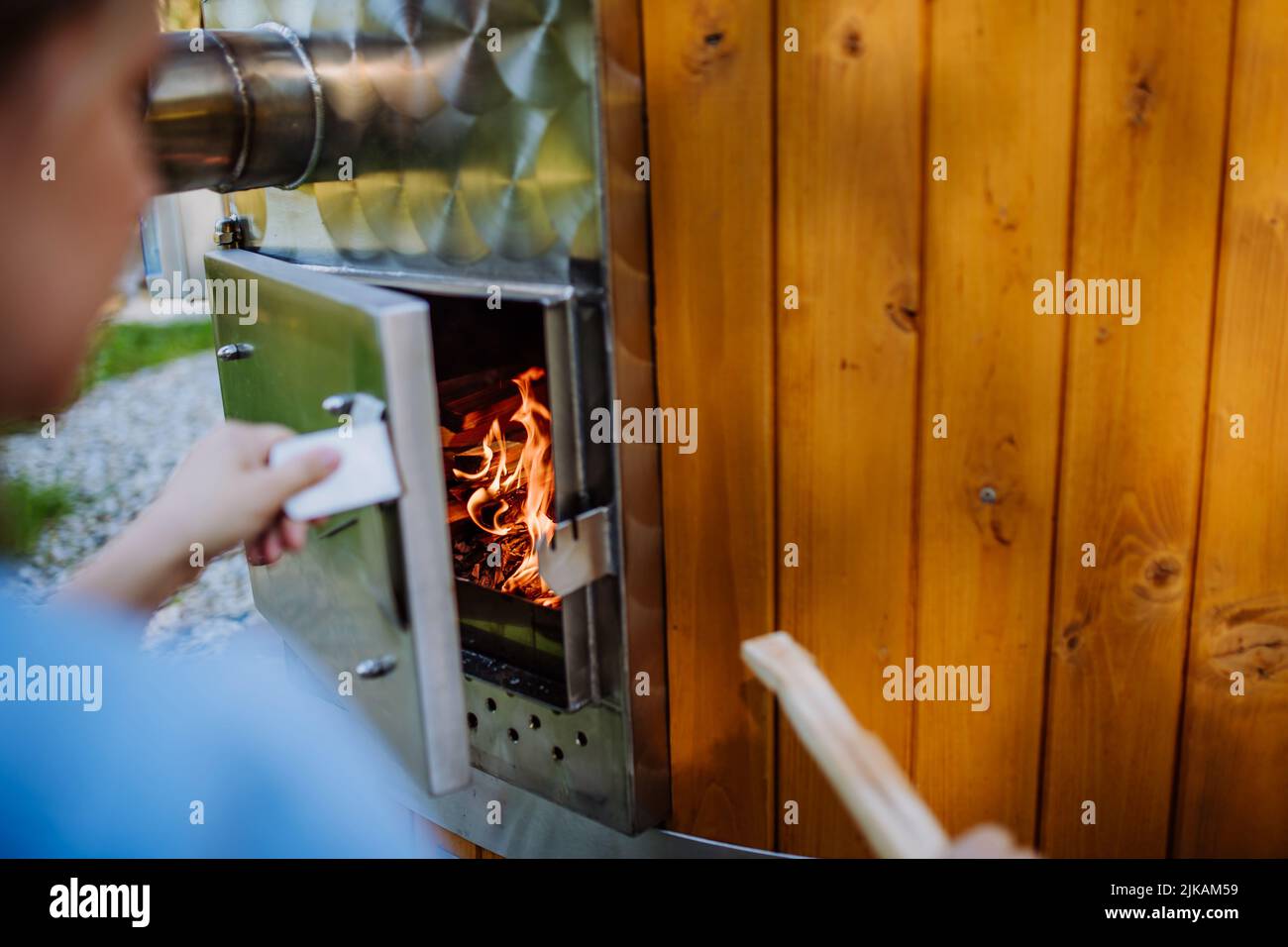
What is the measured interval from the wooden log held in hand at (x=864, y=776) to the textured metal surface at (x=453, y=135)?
0.66 metres

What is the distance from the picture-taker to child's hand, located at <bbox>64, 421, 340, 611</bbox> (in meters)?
1.21

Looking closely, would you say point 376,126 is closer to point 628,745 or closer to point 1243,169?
point 628,745

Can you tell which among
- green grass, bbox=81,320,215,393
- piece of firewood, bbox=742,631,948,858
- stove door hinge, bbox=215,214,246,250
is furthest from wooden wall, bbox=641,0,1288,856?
green grass, bbox=81,320,215,393

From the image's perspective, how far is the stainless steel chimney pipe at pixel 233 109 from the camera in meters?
1.69

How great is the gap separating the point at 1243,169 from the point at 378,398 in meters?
1.11

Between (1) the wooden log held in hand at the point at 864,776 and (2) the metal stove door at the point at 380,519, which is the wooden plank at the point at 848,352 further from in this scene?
(2) the metal stove door at the point at 380,519

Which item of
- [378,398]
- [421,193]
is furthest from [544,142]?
[378,398]

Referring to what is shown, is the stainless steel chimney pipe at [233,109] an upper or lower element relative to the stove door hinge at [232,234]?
upper

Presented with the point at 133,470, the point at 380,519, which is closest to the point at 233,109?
the point at 380,519

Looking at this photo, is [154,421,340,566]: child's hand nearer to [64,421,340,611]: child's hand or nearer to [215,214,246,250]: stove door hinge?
[64,421,340,611]: child's hand

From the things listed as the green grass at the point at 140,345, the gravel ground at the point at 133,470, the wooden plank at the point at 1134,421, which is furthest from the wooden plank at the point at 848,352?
the green grass at the point at 140,345

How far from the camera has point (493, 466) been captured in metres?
2.04

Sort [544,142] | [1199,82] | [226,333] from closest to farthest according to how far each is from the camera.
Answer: [1199,82]
[544,142]
[226,333]

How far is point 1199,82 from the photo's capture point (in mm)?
1403
